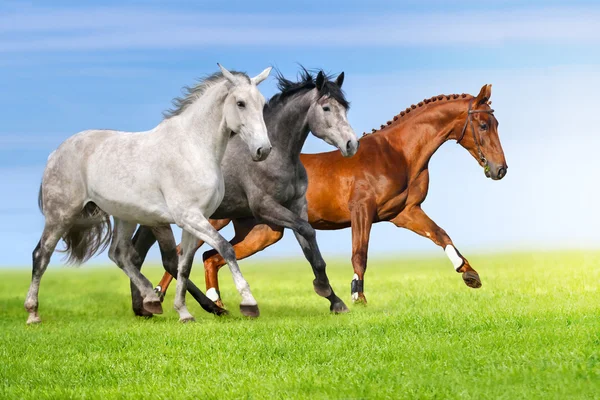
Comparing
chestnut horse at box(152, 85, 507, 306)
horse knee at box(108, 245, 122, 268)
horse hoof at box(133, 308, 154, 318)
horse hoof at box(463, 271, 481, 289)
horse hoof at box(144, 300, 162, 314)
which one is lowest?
horse hoof at box(133, 308, 154, 318)

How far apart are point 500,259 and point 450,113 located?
8.83m

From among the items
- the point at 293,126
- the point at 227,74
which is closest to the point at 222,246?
the point at 293,126

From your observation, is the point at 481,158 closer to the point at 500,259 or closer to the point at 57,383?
the point at 57,383

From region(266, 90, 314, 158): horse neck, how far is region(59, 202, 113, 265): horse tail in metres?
2.79

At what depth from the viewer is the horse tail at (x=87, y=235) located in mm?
11461

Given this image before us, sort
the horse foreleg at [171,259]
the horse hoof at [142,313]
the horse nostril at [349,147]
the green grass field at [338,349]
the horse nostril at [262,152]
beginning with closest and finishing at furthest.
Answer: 1. the green grass field at [338,349]
2. the horse nostril at [262,152]
3. the horse nostril at [349,147]
4. the horse foreleg at [171,259]
5. the horse hoof at [142,313]

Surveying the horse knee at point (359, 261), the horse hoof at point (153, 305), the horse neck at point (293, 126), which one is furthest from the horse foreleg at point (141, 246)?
the horse knee at point (359, 261)

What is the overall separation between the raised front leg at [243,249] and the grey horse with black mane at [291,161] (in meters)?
0.91

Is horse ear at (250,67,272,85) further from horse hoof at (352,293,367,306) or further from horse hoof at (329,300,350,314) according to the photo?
horse hoof at (352,293,367,306)

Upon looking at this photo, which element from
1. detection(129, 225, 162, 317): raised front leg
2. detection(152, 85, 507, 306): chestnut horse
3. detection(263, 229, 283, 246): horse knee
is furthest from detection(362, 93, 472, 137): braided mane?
detection(129, 225, 162, 317): raised front leg

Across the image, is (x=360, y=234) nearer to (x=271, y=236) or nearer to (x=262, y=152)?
(x=271, y=236)

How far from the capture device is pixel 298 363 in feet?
24.6

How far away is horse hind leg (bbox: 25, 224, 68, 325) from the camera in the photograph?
445 inches

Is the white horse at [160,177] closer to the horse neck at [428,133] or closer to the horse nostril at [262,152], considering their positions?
the horse nostril at [262,152]
